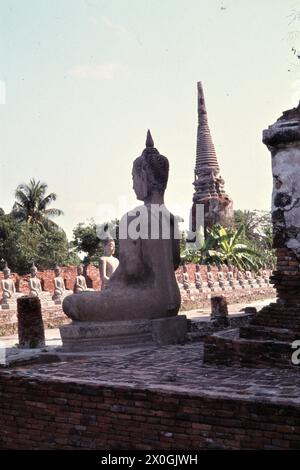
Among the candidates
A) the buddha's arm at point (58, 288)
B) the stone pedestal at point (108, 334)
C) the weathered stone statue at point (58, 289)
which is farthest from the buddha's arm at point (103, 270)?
the stone pedestal at point (108, 334)

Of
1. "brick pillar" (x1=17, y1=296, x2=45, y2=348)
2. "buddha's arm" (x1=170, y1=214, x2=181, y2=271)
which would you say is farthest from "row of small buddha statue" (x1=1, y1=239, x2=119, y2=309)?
"buddha's arm" (x1=170, y1=214, x2=181, y2=271)

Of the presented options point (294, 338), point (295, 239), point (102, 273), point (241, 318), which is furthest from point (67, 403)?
point (102, 273)

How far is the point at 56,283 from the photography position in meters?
16.6

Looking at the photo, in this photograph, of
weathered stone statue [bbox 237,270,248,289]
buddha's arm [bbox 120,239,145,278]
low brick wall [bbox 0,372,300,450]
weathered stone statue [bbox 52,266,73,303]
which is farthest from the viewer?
weathered stone statue [bbox 237,270,248,289]

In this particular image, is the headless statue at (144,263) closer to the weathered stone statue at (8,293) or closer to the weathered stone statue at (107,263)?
the weathered stone statue at (107,263)

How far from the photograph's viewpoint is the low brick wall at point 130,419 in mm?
4023

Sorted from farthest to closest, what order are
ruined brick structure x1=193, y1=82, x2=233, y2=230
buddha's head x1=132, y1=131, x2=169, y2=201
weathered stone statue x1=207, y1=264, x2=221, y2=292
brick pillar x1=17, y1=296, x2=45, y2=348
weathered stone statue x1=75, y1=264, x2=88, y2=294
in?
ruined brick structure x1=193, y1=82, x2=233, y2=230, weathered stone statue x1=207, y1=264, x2=221, y2=292, weathered stone statue x1=75, y1=264, x2=88, y2=294, brick pillar x1=17, y1=296, x2=45, y2=348, buddha's head x1=132, y1=131, x2=169, y2=201

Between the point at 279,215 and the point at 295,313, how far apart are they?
3.04 ft

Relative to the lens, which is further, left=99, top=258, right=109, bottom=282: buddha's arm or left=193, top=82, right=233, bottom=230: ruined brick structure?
left=193, top=82, right=233, bottom=230: ruined brick structure

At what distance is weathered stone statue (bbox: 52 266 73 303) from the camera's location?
16.3 meters

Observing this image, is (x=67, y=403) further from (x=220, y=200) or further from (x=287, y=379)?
(x=220, y=200)

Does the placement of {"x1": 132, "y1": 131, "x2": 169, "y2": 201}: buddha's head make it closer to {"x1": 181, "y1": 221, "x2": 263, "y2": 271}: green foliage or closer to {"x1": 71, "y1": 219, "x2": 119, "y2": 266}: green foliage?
{"x1": 181, "y1": 221, "x2": 263, "y2": 271}: green foliage

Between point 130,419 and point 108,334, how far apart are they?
2155 mm

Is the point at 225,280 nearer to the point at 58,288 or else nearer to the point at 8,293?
the point at 58,288
